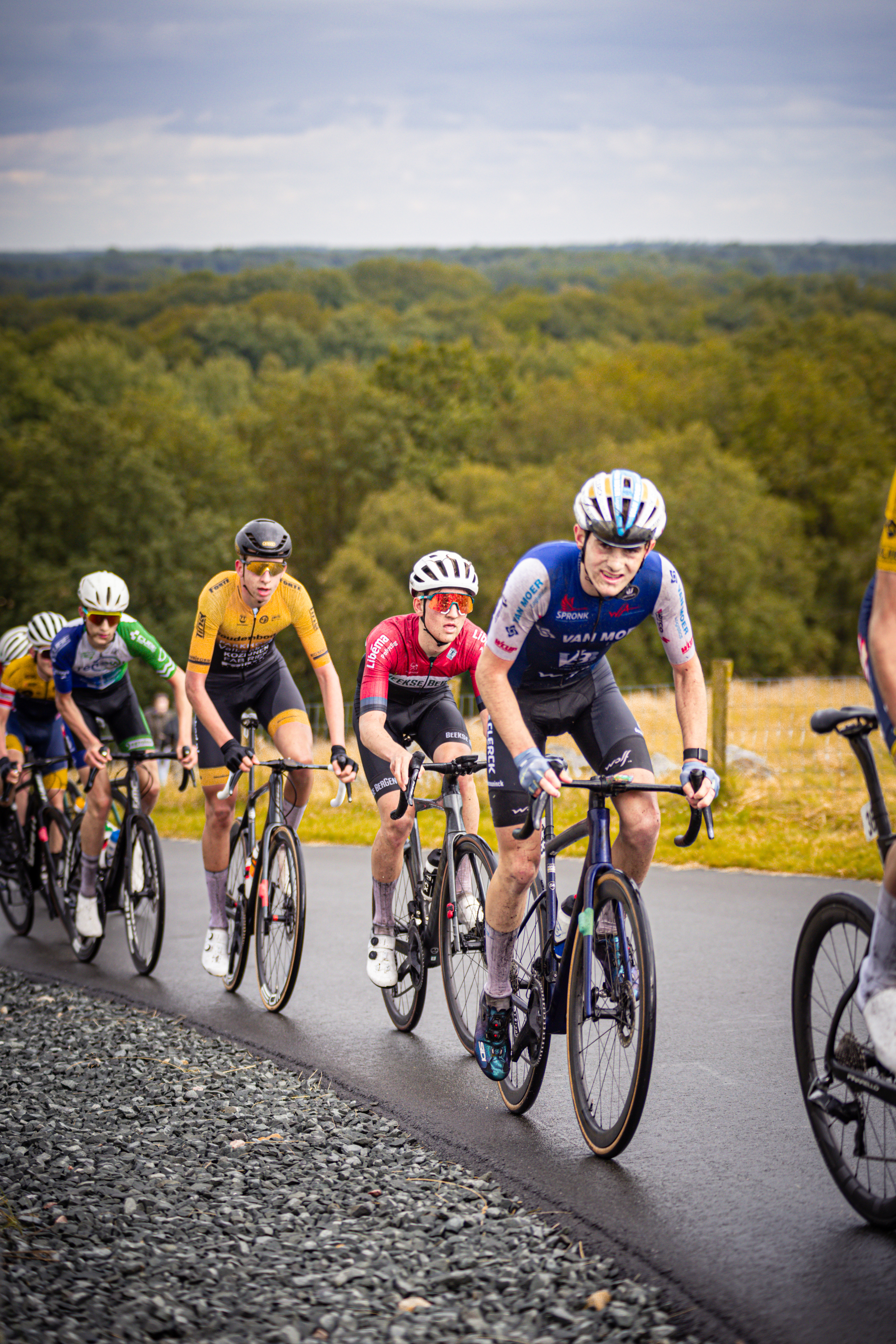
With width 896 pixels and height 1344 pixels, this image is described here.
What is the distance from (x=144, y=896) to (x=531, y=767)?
13.7 feet

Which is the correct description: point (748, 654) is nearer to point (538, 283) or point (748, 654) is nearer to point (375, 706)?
point (375, 706)

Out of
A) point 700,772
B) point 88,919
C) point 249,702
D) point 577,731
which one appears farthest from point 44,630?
point 700,772

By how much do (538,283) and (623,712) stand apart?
105610 mm

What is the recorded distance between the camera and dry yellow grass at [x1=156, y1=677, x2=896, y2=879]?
1031 cm

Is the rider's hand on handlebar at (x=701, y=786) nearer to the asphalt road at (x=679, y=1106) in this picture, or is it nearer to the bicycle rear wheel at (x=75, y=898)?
the asphalt road at (x=679, y=1106)

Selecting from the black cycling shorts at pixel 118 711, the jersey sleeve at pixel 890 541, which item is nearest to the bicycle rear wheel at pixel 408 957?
the black cycling shorts at pixel 118 711

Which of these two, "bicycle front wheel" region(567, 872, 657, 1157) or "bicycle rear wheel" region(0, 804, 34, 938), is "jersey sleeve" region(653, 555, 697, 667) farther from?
"bicycle rear wheel" region(0, 804, 34, 938)

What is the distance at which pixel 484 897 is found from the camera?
534 cm

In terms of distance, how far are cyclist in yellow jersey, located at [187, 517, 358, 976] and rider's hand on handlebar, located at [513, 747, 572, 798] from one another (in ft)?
7.70

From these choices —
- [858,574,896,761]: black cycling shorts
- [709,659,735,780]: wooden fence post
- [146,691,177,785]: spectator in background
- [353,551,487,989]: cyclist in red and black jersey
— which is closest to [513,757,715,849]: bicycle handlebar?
[858,574,896,761]: black cycling shorts

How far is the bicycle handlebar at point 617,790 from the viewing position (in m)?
4.06

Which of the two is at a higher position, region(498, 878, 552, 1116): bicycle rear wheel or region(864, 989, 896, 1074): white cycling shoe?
region(864, 989, 896, 1074): white cycling shoe

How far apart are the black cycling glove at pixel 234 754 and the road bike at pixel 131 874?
2.68 ft

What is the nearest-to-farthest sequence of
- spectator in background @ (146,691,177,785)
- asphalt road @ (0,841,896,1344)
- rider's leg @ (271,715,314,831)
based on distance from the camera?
asphalt road @ (0,841,896,1344) < rider's leg @ (271,715,314,831) < spectator in background @ (146,691,177,785)
